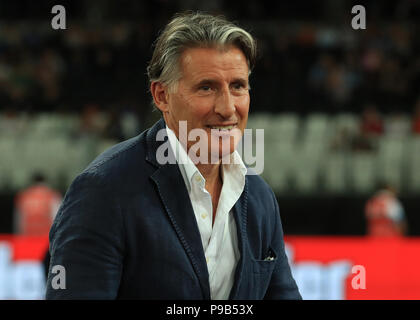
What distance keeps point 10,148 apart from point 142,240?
30.0 ft

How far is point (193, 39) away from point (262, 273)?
2.12ft

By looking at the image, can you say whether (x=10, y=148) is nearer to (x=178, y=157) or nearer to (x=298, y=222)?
(x=298, y=222)

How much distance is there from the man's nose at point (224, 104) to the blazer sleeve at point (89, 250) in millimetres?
353

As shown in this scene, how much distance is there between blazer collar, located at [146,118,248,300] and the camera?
191 cm

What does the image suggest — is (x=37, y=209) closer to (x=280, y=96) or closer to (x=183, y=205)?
(x=280, y=96)

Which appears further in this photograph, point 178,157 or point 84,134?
point 84,134

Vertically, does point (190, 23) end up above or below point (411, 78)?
above

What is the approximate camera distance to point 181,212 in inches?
76.6

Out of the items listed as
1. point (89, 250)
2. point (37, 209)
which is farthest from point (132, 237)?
point (37, 209)

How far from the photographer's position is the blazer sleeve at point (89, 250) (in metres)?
1.81

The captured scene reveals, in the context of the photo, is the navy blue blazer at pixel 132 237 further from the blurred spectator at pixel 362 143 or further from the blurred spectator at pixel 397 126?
the blurred spectator at pixel 397 126

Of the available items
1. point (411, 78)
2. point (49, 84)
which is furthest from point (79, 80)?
point (411, 78)

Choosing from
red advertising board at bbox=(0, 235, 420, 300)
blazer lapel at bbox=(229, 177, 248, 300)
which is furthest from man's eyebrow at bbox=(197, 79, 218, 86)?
red advertising board at bbox=(0, 235, 420, 300)

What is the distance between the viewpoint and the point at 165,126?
2.10 m
